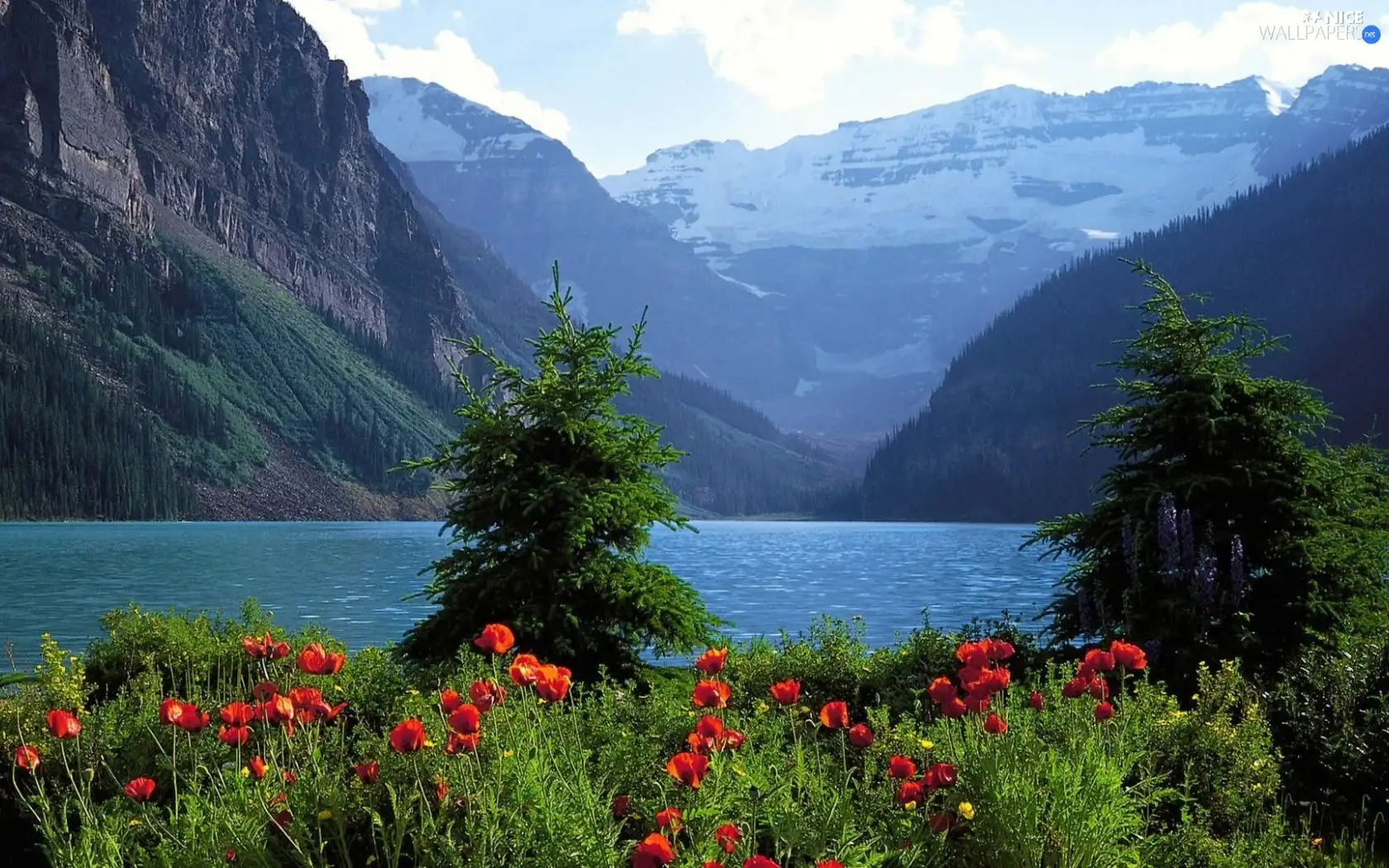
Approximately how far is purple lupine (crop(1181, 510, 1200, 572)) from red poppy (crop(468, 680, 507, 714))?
891cm

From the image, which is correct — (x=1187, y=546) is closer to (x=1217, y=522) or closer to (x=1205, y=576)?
(x=1205, y=576)

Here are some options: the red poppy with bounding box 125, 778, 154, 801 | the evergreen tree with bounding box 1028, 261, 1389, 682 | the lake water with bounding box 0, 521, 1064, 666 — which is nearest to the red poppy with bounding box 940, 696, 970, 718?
the red poppy with bounding box 125, 778, 154, 801

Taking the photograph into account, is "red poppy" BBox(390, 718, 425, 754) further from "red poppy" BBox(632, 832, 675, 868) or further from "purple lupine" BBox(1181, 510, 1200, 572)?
"purple lupine" BBox(1181, 510, 1200, 572)

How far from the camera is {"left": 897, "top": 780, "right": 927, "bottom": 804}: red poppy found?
17.8 feet

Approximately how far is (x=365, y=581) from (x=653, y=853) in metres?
63.3

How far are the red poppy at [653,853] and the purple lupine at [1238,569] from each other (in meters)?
9.82

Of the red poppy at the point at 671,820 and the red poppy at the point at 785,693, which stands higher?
the red poppy at the point at 785,693

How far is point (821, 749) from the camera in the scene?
29.0 ft

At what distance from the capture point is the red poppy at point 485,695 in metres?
5.59

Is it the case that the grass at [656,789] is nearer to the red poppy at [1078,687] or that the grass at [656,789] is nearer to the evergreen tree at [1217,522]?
the red poppy at [1078,687]

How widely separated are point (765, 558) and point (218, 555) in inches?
1888

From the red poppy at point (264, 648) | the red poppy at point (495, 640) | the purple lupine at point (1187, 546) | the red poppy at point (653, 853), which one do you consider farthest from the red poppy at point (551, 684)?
the purple lupine at point (1187, 546)

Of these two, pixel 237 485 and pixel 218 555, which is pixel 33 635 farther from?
pixel 237 485

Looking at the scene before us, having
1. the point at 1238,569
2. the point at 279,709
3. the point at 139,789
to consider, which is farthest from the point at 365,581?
the point at 139,789
